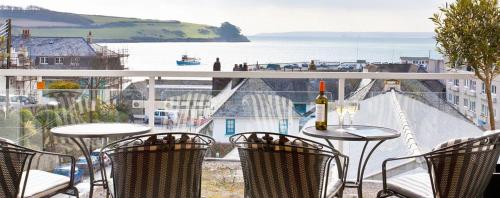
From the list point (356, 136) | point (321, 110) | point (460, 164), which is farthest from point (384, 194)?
point (321, 110)

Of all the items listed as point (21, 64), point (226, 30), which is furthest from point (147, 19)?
point (21, 64)

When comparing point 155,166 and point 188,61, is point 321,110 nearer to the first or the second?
point 155,166

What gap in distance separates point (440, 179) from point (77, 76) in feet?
11.6

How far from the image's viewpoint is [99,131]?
388 centimetres

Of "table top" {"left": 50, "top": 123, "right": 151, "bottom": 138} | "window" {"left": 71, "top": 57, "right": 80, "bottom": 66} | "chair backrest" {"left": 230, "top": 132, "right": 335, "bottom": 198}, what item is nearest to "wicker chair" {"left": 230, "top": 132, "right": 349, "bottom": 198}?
"chair backrest" {"left": 230, "top": 132, "right": 335, "bottom": 198}

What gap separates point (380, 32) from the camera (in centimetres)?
667

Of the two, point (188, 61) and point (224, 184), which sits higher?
point (188, 61)

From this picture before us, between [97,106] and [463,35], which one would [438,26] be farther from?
[97,106]

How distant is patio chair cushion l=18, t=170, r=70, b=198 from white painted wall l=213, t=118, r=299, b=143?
1820mm

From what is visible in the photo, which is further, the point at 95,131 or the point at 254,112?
the point at 254,112

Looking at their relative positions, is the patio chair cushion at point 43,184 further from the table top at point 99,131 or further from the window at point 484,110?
the window at point 484,110

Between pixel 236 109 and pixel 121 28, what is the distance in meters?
2.46

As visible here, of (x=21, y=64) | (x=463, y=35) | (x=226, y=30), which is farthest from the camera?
(x=226, y=30)

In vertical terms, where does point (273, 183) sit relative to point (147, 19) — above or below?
below
